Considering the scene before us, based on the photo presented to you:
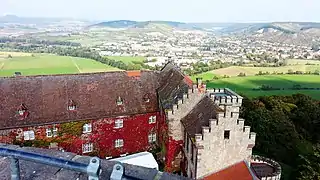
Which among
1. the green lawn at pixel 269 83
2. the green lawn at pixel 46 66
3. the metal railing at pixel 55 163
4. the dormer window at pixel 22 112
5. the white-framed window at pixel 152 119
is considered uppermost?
the metal railing at pixel 55 163

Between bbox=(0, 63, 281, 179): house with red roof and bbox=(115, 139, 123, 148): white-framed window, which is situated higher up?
bbox=(0, 63, 281, 179): house with red roof

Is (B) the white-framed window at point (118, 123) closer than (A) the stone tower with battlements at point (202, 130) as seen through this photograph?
No

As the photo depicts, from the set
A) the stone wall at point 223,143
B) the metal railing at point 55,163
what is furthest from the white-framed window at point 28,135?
the metal railing at point 55,163

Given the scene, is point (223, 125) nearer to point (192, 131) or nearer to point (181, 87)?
point (192, 131)

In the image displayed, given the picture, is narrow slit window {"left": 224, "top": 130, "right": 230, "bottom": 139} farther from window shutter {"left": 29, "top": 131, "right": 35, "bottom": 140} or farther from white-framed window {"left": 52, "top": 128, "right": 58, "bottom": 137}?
window shutter {"left": 29, "top": 131, "right": 35, "bottom": 140}

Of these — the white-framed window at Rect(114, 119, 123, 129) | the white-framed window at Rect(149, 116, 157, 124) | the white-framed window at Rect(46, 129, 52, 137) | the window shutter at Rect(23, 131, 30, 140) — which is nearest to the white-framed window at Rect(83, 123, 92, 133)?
the white-framed window at Rect(114, 119, 123, 129)

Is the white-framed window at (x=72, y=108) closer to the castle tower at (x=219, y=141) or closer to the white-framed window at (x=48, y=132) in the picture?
the white-framed window at (x=48, y=132)

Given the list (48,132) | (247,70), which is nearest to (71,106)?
(48,132)
